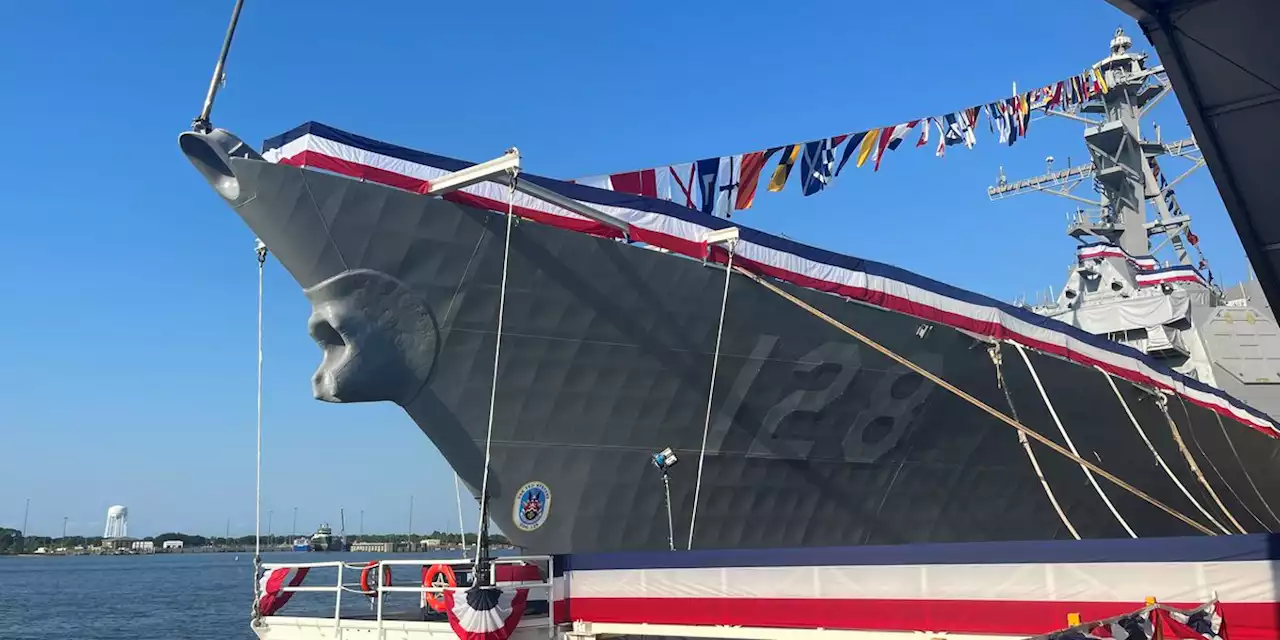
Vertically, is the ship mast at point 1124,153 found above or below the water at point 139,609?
above

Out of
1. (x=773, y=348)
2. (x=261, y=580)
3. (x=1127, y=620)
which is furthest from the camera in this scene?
(x=773, y=348)

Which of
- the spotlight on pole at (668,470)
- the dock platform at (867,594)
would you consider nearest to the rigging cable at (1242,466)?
the spotlight on pole at (668,470)

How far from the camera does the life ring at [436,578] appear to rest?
7801 millimetres

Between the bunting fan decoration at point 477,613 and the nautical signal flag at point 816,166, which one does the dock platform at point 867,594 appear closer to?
the bunting fan decoration at point 477,613

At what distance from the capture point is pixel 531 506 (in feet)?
38.6

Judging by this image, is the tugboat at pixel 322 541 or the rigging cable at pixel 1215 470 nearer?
the rigging cable at pixel 1215 470

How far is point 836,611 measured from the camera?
6.61 meters

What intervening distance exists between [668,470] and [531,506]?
1.94 meters

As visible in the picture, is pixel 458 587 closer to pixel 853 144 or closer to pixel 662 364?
pixel 662 364

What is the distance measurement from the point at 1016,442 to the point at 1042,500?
1685mm

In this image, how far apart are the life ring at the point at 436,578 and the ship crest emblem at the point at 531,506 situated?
3206 mm

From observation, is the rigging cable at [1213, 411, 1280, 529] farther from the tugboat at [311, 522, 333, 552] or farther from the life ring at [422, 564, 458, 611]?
the tugboat at [311, 522, 333, 552]

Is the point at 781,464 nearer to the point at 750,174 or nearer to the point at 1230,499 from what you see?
the point at 750,174

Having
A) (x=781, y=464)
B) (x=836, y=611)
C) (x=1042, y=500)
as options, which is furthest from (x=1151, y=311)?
(x=836, y=611)
